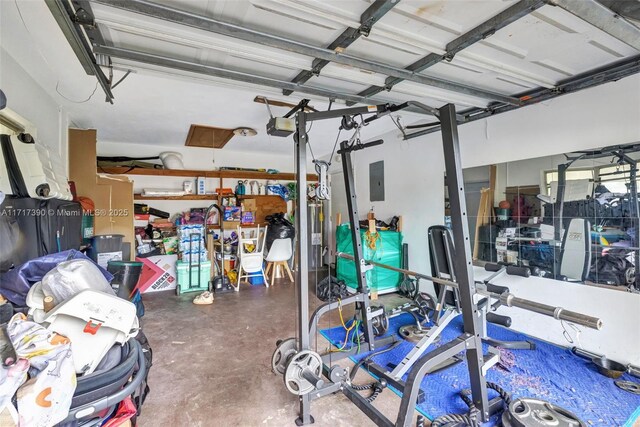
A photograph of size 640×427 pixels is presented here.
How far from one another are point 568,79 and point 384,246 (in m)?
2.75

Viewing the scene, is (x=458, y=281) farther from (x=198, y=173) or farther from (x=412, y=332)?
(x=198, y=173)

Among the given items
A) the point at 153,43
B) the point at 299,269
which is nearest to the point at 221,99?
the point at 153,43

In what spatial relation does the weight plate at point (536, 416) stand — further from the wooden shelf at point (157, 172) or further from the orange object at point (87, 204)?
the wooden shelf at point (157, 172)

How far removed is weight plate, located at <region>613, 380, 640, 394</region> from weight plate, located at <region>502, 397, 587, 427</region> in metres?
0.86

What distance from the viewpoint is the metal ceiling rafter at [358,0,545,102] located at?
148 centimetres

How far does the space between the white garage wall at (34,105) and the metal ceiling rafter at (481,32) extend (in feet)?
9.70

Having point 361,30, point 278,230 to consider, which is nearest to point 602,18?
point 361,30

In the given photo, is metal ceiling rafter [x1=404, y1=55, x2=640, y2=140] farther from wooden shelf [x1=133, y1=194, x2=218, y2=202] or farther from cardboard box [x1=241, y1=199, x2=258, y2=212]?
wooden shelf [x1=133, y1=194, x2=218, y2=202]

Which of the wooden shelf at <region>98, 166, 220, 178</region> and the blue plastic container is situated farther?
the blue plastic container

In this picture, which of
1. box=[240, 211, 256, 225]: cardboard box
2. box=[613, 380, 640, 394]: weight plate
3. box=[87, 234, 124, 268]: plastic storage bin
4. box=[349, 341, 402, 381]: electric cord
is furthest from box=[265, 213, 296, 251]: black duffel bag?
box=[613, 380, 640, 394]: weight plate

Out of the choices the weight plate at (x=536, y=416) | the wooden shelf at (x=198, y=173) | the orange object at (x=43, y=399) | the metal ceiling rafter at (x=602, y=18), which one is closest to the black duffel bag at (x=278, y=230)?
the wooden shelf at (x=198, y=173)

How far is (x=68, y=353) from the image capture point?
1215mm

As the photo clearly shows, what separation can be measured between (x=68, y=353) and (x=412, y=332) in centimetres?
276

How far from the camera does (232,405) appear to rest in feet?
6.45
